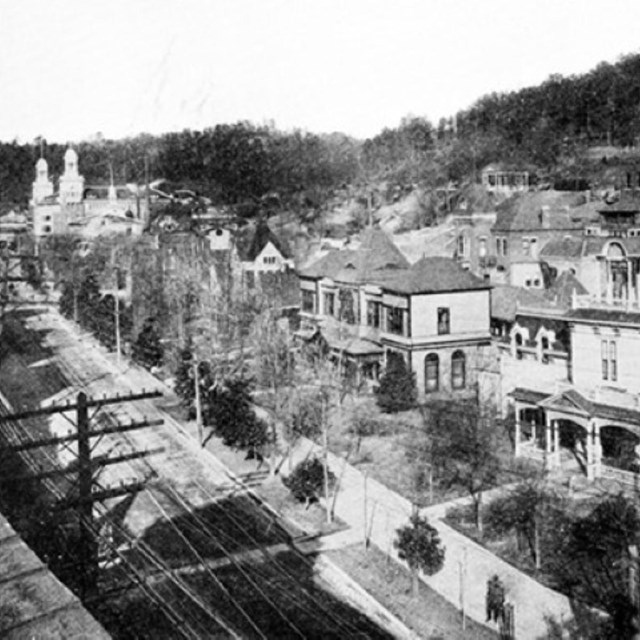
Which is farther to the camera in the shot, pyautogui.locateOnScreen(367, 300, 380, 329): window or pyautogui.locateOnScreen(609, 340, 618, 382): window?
pyautogui.locateOnScreen(367, 300, 380, 329): window

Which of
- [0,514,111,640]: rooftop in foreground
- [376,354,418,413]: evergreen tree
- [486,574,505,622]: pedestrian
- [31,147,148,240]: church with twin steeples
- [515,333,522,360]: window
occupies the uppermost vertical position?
[31,147,148,240]: church with twin steeples

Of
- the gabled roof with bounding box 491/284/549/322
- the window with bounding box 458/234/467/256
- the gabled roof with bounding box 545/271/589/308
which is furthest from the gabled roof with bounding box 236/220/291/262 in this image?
the gabled roof with bounding box 545/271/589/308

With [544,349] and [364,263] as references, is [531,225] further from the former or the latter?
[544,349]

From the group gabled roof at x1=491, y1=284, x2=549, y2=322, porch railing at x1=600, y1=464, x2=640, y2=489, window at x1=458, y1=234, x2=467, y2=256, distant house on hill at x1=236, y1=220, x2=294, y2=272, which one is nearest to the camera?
porch railing at x1=600, y1=464, x2=640, y2=489

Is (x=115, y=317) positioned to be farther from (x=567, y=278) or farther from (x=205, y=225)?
(x=205, y=225)

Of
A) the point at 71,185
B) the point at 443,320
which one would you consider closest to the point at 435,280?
the point at 443,320

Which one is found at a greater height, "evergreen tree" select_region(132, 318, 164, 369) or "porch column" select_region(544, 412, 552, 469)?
"evergreen tree" select_region(132, 318, 164, 369)

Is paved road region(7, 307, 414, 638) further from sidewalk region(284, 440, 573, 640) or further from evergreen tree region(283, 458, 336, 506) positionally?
sidewalk region(284, 440, 573, 640)
